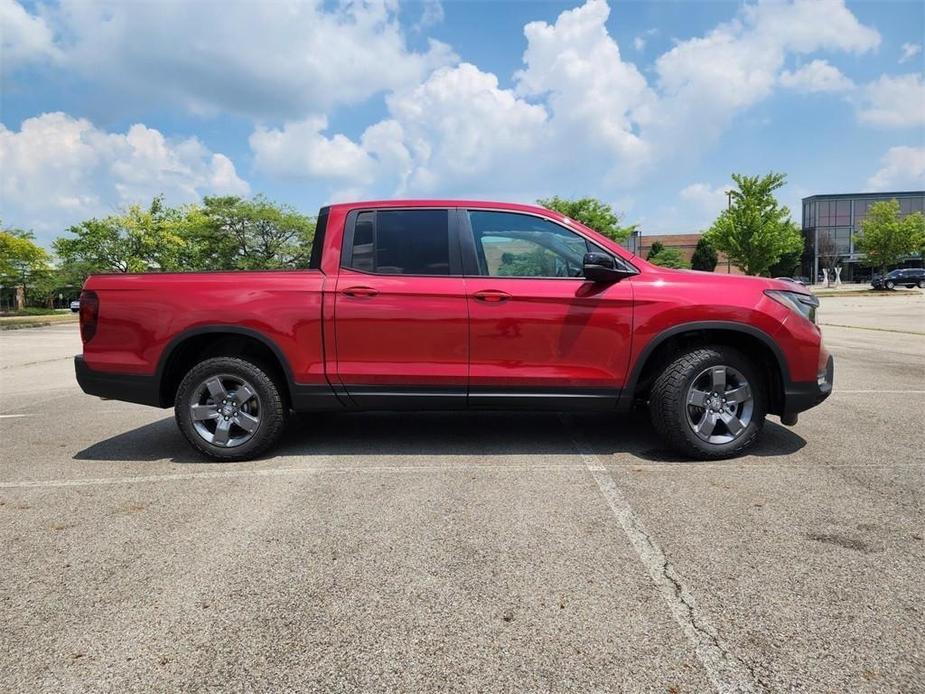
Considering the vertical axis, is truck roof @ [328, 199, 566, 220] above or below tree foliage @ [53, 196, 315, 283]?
below

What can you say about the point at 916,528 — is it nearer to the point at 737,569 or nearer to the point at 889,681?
the point at 737,569

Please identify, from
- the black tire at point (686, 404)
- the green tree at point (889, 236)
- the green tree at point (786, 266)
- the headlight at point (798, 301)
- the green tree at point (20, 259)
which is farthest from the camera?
the green tree at point (786, 266)

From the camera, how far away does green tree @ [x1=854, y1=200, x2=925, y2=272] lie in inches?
1992

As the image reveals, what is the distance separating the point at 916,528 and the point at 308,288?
389 centimetres

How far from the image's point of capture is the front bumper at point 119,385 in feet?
14.6

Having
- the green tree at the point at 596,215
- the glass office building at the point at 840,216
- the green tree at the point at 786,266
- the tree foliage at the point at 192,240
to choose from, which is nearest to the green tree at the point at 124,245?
the tree foliage at the point at 192,240

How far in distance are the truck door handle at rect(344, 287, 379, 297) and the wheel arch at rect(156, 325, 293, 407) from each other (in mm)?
654

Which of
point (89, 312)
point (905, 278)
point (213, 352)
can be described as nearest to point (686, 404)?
point (213, 352)

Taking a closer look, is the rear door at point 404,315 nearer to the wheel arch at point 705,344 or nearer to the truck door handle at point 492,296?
the truck door handle at point 492,296

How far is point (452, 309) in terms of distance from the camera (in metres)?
4.26

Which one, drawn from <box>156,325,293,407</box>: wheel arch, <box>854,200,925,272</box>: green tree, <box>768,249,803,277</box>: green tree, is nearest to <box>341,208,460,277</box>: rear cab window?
<box>156,325,293,407</box>: wheel arch

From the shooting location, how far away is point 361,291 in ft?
14.1

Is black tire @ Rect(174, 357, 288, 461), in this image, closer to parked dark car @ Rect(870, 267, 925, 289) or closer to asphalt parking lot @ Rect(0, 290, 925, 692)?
asphalt parking lot @ Rect(0, 290, 925, 692)

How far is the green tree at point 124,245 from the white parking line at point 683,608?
5194cm
